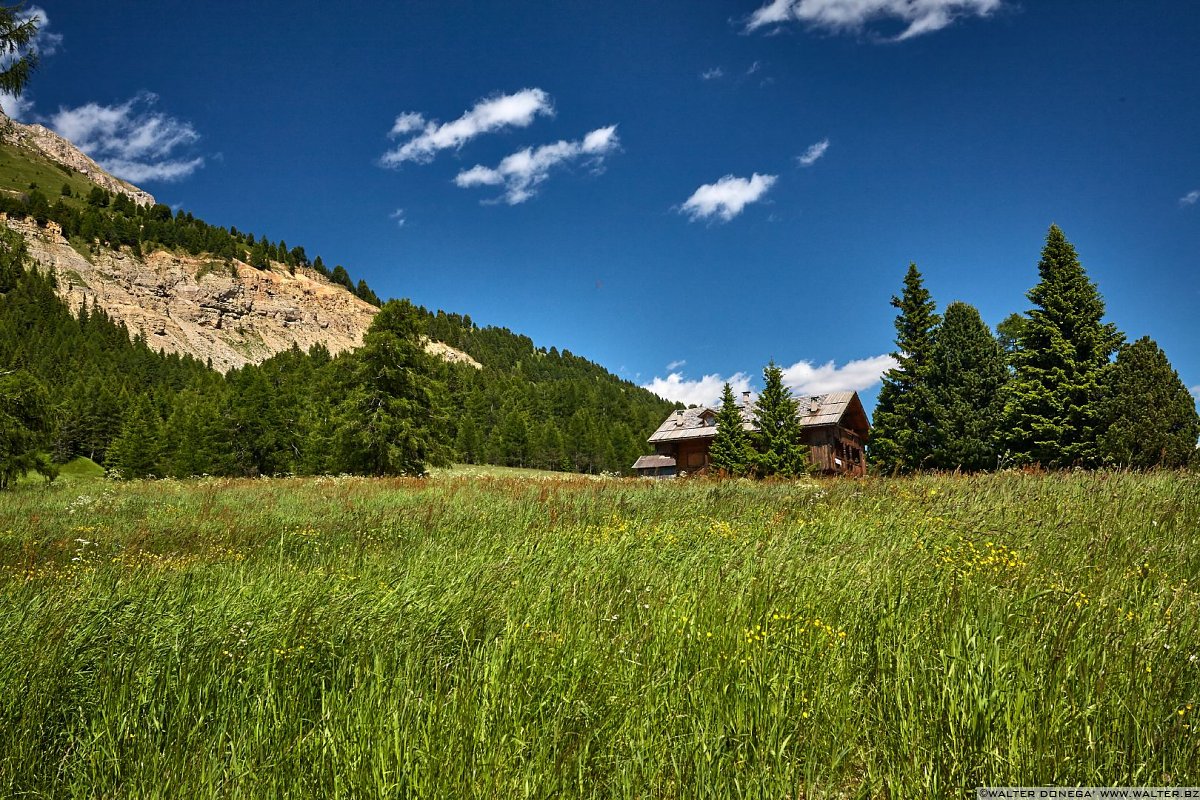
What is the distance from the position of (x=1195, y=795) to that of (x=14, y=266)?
1589cm

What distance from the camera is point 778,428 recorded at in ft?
133

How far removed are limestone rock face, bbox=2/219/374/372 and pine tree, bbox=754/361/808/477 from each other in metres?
124

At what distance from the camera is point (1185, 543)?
4.89m

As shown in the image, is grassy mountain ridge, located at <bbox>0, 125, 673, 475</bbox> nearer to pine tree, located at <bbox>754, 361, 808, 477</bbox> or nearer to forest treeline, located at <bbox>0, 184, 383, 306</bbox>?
forest treeline, located at <bbox>0, 184, 383, 306</bbox>

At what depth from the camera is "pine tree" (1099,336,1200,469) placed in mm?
19172

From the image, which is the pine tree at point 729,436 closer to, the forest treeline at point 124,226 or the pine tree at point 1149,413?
the pine tree at point 1149,413

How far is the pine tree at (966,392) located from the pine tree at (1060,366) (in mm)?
2497

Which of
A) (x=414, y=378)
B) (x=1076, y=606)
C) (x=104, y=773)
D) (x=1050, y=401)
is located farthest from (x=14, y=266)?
(x=1050, y=401)

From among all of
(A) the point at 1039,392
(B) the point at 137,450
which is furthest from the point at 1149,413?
(B) the point at 137,450

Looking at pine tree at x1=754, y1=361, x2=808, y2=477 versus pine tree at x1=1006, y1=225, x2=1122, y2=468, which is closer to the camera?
pine tree at x1=1006, y1=225, x2=1122, y2=468

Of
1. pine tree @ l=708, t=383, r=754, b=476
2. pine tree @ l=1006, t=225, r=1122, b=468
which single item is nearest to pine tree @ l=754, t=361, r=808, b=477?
pine tree @ l=708, t=383, r=754, b=476

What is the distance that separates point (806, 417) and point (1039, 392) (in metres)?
19.8

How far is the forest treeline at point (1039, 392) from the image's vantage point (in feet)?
66.1

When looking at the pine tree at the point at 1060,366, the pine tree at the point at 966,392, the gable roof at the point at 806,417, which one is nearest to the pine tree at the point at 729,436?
the gable roof at the point at 806,417
